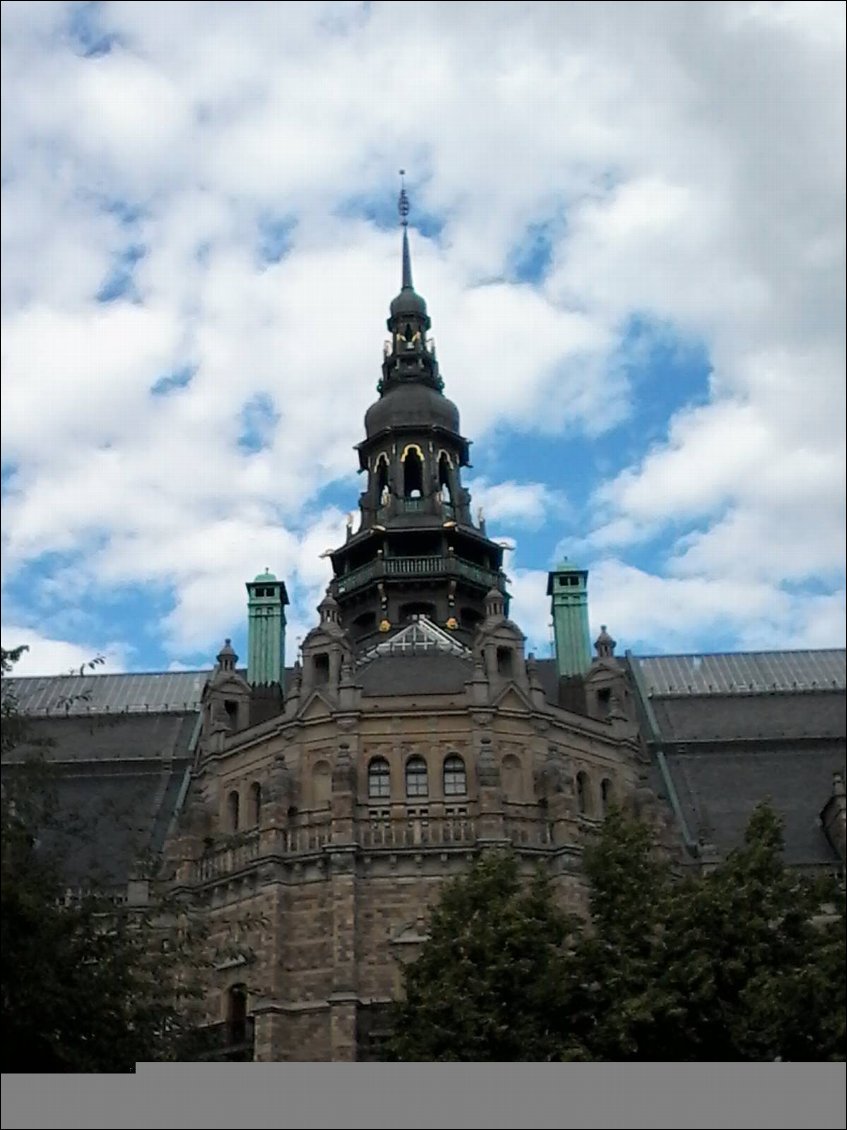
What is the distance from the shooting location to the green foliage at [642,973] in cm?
2669

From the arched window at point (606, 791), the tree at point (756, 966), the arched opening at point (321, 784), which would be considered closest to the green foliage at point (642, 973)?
the tree at point (756, 966)

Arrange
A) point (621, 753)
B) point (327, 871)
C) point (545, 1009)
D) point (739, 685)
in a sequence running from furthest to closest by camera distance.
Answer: point (739, 685) < point (621, 753) < point (327, 871) < point (545, 1009)

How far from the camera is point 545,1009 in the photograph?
94.0 feet

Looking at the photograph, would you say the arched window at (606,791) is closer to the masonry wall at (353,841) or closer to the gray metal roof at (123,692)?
the masonry wall at (353,841)

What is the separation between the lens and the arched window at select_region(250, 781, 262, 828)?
154 feet

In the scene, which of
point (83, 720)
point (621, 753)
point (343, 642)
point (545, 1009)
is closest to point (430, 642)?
point (343, 642)

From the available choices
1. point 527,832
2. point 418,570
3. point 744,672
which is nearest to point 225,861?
point 527,832

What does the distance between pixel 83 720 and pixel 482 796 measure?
83.3 ft

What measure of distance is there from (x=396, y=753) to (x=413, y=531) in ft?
45.0

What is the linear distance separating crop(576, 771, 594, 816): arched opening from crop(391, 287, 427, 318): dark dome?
28.2m

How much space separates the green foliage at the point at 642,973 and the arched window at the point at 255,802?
1636 centimetres

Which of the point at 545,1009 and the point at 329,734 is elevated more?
the point at 329,734

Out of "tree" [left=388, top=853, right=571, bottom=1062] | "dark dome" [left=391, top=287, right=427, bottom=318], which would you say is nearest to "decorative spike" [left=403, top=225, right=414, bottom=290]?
"dark dome" [left=391, top=287, right=427, bottom=318]

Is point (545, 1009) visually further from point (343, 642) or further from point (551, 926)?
point (343, 642)
